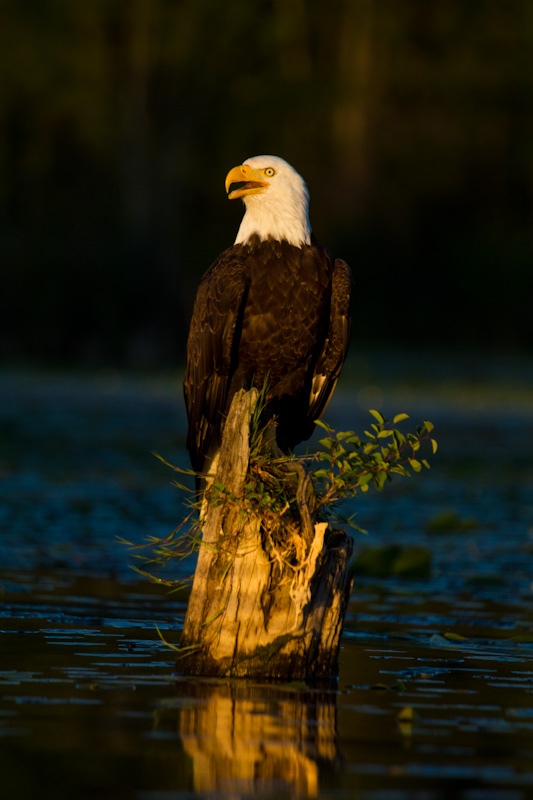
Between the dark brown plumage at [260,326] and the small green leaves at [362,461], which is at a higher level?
the dark brown plumage at [260,326]

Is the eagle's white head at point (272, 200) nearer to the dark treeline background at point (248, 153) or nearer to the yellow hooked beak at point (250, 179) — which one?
the yellow hooked beak at point (250, 179)

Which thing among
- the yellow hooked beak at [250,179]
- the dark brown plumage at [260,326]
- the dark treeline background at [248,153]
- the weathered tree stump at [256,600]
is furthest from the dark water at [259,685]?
the dark treeline background at [248,153]

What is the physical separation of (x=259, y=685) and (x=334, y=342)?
2018 millimetres

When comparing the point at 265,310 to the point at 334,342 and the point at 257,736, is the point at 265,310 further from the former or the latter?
the point at 257,736

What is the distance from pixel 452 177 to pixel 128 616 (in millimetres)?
40940

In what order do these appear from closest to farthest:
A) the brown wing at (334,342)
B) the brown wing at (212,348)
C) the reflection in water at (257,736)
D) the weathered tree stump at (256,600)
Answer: the reflection in water at (257,736)
the weathered tree stump at (256,600)
the brown wing at (212,348)
the brown wing at (334,342)

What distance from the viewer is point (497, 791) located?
4.09m

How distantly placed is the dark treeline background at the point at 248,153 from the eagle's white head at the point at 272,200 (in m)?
21.4

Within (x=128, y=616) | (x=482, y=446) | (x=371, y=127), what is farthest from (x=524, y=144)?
(x=128, y=616)

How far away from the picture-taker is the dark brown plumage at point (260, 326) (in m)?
6.66

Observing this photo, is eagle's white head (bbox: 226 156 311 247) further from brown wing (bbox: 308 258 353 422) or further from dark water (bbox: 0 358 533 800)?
dark water (bbox: 0 358 533 800)

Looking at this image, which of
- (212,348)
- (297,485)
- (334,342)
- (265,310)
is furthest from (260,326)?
(297,485)

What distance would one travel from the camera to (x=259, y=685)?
17.8 feet

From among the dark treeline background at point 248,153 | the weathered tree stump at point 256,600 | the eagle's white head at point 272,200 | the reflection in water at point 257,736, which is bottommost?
the reflection in water at point 257,736
